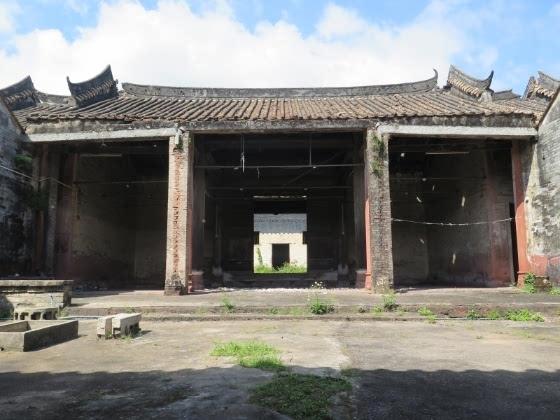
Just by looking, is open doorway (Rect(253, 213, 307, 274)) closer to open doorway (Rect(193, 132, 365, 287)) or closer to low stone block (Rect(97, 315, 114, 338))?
open doorway (Rect(193, 132, 365, 287))

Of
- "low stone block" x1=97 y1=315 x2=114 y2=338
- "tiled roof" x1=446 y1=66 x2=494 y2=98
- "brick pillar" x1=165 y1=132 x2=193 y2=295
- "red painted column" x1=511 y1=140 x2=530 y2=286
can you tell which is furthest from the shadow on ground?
"tiled roof" x1=446 y1=66 x2=494 y2=98

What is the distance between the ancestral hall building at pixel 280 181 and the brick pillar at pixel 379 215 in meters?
0.03

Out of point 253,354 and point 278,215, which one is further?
point 278,215

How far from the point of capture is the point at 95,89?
553 inches

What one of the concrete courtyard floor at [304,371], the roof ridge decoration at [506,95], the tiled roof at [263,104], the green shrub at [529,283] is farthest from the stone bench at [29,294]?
the roof ridge decoration at [506,95]

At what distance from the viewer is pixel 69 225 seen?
12578 millimetres

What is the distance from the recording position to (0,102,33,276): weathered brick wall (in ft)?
35.4

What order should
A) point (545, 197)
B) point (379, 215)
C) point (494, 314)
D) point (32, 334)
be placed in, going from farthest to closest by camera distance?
1. point (545, 197)
2. point (379, 215)
3. point (494, 314)
4. point (32, 334)

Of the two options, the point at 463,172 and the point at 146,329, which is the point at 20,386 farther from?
the point at 463,172

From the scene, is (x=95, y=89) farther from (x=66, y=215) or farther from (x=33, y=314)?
(x=33, y=314)

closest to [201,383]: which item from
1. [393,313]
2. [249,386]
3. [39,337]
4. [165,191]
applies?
[249,386]

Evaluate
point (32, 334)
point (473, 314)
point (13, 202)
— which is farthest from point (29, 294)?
point (473, 314)

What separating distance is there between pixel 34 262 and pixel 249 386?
1033 cm

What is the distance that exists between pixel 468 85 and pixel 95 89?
11.4 meters
